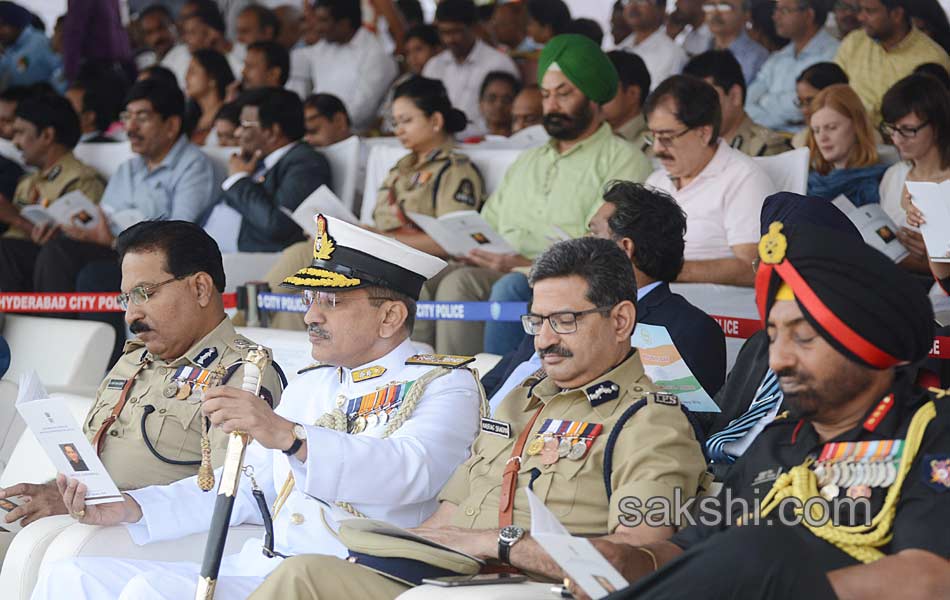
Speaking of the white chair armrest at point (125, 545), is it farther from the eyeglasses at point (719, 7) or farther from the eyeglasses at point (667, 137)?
the eyeglasses at point (719, 7)

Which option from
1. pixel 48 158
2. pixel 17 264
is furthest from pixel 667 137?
pixel 48 158

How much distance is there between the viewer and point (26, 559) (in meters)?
3.29

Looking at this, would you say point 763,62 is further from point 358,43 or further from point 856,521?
point 856,521

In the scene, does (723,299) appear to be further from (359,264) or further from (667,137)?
(359,264)

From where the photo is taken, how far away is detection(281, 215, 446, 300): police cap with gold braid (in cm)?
325

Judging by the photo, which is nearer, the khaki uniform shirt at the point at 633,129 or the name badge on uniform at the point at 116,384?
the name badge on uniform at the point at 116,384

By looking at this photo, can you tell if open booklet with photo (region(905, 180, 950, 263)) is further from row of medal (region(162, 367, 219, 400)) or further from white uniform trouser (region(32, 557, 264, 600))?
white uniform trouser (region(32, 557, 264, 600))

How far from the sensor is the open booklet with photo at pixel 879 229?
15.4 ft

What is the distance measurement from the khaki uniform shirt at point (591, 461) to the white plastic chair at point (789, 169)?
7.45 ft

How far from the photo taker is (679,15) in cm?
876

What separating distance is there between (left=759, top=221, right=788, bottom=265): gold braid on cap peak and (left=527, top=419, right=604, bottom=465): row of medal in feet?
1.83

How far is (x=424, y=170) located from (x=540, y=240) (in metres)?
0.87

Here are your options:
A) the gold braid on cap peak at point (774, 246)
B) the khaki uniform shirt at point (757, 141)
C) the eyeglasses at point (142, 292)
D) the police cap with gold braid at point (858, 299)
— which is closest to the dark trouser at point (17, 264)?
the eyeglasses at point (142, 292)

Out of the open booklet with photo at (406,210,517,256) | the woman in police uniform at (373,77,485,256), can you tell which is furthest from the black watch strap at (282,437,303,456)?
the woman in police uniform at (373,77,485,256)
